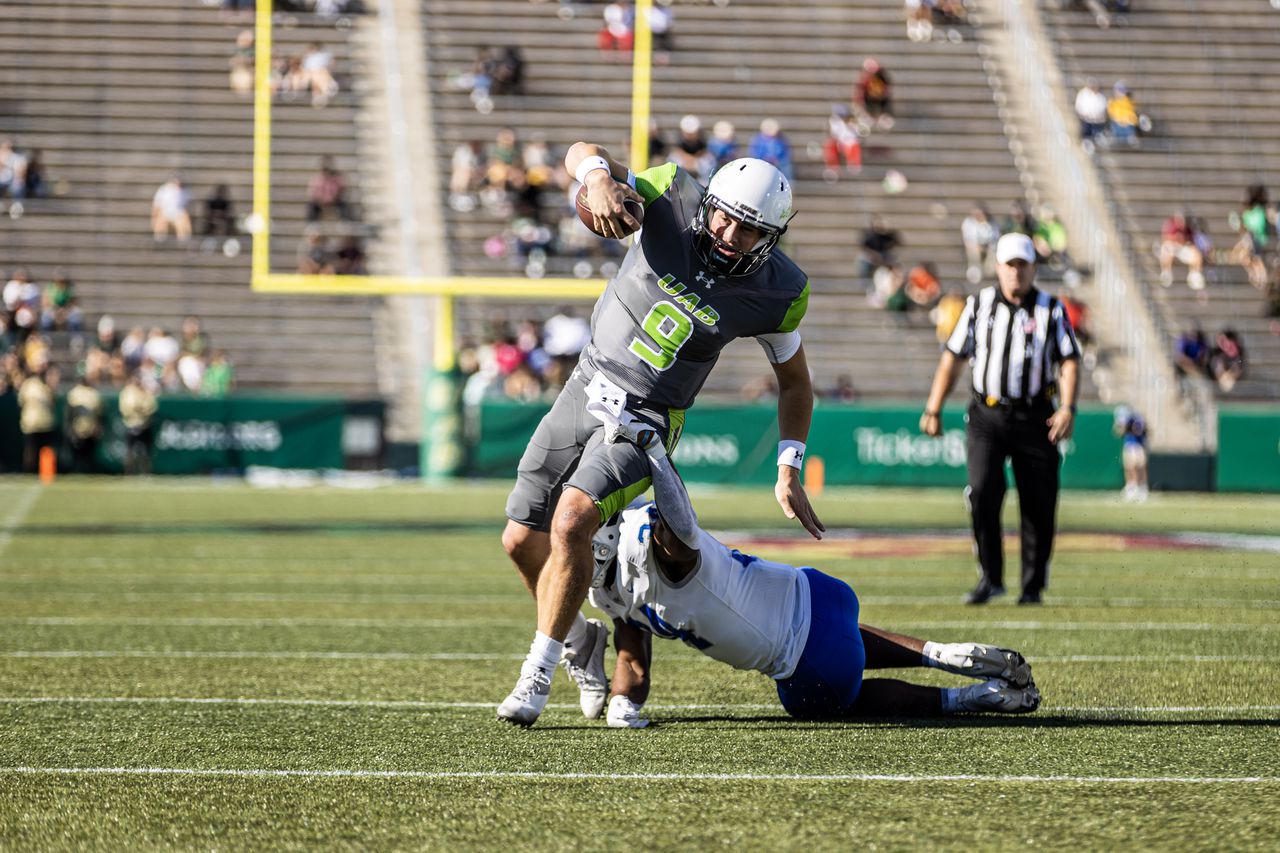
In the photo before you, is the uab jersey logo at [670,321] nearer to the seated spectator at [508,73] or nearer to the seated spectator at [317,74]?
the seated spectator at [317,74]

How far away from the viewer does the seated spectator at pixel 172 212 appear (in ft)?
79.9

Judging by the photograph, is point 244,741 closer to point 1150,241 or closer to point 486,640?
point 486,640

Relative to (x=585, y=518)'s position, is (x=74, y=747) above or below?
below

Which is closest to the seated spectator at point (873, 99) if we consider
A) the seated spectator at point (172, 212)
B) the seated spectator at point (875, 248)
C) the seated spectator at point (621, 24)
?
the seated spectator at point (875, 248)

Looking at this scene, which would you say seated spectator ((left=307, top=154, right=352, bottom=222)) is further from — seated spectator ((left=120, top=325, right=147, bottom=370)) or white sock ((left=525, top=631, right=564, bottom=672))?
white sock ((left=525, top=631, right=564, bottom=672))

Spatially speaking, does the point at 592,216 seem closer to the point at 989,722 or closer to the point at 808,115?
the point at 989,722

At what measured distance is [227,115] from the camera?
2572cm

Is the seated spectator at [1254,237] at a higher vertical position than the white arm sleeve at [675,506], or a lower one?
higher

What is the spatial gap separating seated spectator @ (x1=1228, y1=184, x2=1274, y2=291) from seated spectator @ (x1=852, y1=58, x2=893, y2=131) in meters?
5.00

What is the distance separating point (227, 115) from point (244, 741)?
72.7 feet

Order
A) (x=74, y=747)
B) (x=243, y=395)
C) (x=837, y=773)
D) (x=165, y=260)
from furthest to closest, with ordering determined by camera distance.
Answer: (x=165, y=260) < (x=243, y=395) < (x=74, y=747) < (x=837, y=773)

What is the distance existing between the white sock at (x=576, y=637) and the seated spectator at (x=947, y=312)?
1789 centimetres

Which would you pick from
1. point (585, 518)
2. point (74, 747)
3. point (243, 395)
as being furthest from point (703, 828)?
point (243, 395)

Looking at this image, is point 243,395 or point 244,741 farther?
point 243,395
